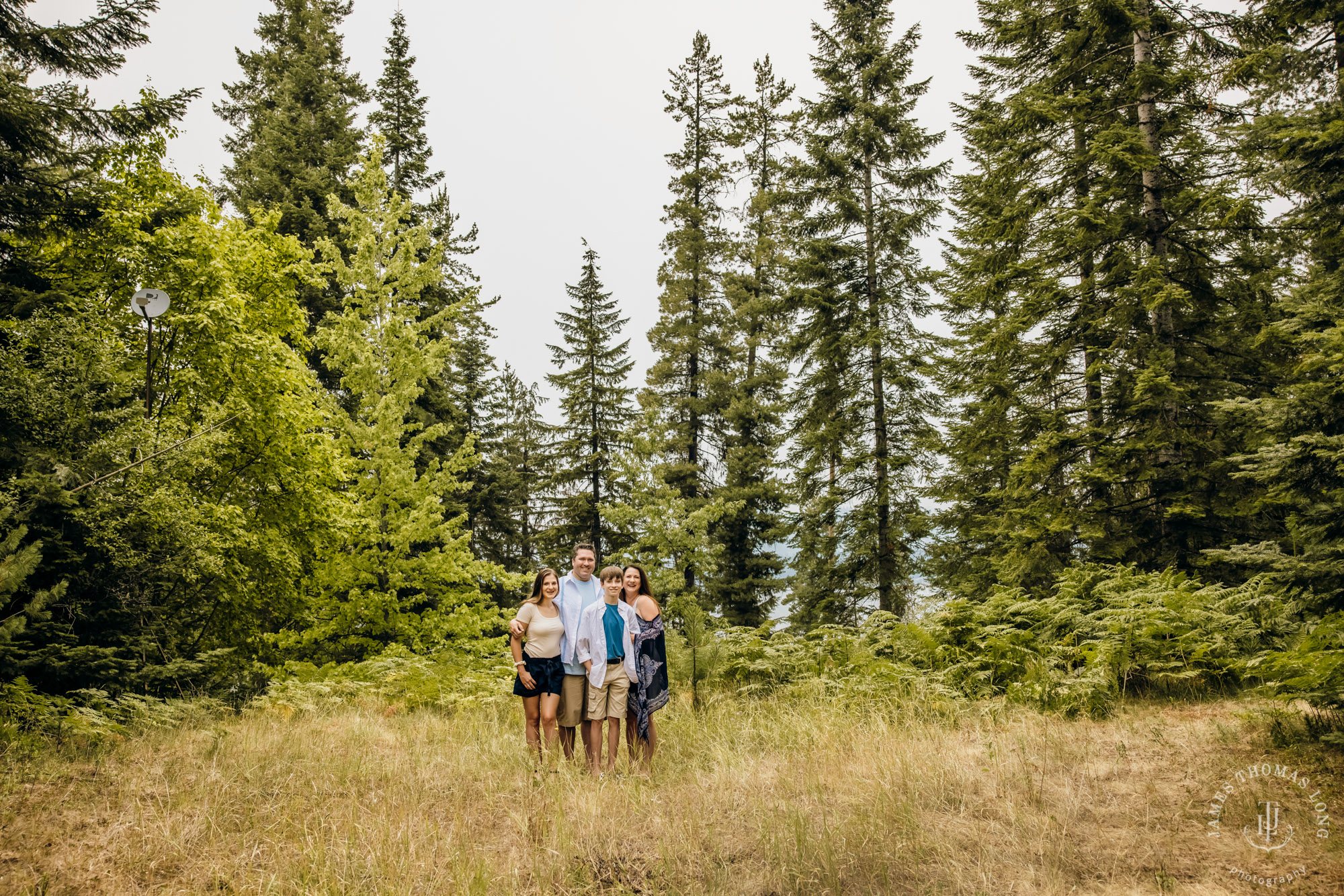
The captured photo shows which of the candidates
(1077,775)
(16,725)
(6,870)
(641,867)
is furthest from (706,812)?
(16,725)

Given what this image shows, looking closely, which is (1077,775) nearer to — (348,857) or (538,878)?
(538,878)

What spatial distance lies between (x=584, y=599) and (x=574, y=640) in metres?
0.38

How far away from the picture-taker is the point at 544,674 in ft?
19.5

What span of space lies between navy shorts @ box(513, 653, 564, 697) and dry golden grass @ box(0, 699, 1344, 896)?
0.69 metres

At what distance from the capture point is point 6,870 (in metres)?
3.63

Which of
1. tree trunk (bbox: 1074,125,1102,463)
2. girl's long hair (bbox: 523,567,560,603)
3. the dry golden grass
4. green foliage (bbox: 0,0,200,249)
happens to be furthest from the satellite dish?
tree trunk (bbox: 1074,125,1102,463)

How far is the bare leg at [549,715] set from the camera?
5.87m

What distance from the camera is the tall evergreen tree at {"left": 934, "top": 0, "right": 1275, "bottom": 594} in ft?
31.8

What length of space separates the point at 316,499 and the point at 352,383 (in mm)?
2876

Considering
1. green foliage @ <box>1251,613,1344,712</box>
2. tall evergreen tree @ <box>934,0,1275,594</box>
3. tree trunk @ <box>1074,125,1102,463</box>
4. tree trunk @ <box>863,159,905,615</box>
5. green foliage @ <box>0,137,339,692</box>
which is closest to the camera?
green foliage @ <box>1251,613,1344,712</box>

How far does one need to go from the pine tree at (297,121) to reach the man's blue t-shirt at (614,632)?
15.3m

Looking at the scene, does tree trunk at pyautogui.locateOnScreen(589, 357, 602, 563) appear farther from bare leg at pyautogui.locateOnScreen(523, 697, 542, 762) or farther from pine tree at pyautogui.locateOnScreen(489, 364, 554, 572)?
bare leg at pyautogui.locateOnScreen(523, 697, 542, 762)

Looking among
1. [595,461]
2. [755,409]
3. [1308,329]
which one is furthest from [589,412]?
[1308,329]

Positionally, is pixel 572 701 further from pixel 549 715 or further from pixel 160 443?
pixel 160 443
